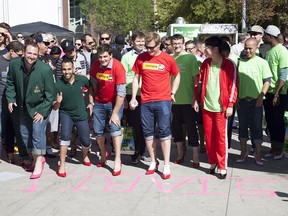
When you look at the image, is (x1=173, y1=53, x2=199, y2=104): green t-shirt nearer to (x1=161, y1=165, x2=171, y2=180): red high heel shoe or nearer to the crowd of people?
the crowd of people

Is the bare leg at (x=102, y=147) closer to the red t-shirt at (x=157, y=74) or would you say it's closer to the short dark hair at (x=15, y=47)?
the red t-shirt at (x=157, y=74)

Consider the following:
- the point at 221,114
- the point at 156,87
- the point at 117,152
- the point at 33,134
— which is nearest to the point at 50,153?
the point at 33,134

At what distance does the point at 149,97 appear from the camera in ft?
20.7

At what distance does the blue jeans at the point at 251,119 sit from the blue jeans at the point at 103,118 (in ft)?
5.71

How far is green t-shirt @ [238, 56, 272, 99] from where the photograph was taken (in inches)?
264

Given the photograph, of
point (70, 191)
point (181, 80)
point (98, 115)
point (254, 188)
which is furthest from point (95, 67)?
point (254, 188)

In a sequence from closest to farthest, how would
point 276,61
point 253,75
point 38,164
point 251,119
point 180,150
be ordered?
point 38,164
point 253,75
point 251,119
point 276,61
point 180,150

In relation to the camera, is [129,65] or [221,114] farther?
[129,65]

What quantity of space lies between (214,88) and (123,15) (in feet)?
128

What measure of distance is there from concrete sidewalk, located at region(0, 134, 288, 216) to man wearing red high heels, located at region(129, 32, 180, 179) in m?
0.52

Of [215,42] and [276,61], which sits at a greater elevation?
[215,42]

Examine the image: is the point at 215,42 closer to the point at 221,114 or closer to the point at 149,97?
the point at 221,114

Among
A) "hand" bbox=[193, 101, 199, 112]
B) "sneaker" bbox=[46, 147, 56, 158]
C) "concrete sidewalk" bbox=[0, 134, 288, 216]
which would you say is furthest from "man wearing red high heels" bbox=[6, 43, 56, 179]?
"hand" bbox=[193, 101, 199, 112]

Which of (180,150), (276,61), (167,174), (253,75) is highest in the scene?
(276,61)
